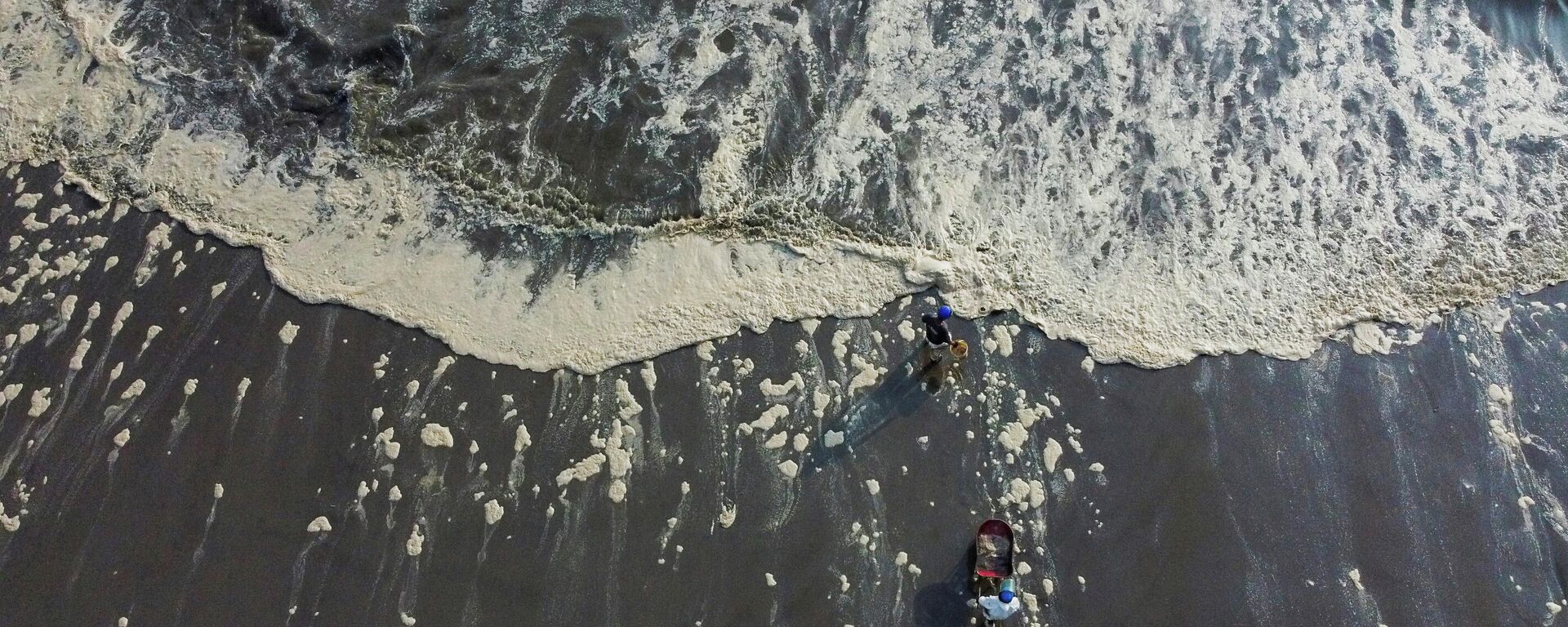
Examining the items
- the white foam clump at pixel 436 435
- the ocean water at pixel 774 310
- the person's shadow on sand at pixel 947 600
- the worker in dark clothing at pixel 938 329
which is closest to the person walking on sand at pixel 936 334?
the worker in dark clothing at pixel 938 329

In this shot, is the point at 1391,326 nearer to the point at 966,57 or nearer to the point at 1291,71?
the point at 1291,71

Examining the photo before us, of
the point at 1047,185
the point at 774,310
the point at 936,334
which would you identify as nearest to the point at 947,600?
the point at 936,334

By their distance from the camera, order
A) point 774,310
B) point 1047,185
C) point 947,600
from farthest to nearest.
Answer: point 1047,185 < point 774,310 < point 947,600

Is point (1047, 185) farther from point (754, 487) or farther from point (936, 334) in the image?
point (754, 487)

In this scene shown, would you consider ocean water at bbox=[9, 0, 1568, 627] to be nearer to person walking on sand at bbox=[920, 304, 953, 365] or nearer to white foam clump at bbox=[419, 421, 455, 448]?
white foam clump at bbox=[419, 421, 455, 448]

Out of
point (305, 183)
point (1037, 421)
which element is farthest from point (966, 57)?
point (305, 183)

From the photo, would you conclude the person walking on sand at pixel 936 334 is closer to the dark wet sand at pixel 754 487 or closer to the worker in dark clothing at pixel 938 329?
the worker in dark clothing at pixel 938 329

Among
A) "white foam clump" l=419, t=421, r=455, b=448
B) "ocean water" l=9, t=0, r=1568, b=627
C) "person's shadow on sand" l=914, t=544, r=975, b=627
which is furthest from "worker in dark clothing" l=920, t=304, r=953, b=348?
"white foam clump" l=419, t=421, r=455, b=448
